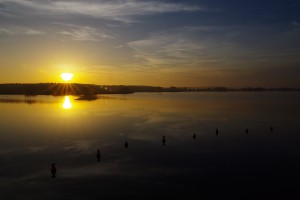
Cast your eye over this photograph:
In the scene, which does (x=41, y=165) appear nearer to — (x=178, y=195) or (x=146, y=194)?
(x=146, y=194)

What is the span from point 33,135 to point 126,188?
3828cm

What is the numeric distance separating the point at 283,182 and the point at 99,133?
41398 mm

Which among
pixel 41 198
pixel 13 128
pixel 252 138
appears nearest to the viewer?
pixel 41 198

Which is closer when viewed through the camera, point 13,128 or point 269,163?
point 269,163

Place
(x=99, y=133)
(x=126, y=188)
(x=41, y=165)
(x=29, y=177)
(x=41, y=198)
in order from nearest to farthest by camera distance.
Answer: (x=41, y=198)
(x=126, y=188)
(x=29, y=177)
(x=41, y=165)
(x=99, y=133)

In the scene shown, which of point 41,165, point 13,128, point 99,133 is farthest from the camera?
point 13,128

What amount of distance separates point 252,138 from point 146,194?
120 ft

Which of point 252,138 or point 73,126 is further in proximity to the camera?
point 73,126

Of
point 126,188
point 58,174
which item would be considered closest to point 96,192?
point 126,188

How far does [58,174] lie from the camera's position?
35750 mm

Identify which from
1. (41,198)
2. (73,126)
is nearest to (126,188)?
(41,198)

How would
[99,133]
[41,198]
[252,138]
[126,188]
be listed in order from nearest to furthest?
[41,198], [126,188], [252,138], [99,133]

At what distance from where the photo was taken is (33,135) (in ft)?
205

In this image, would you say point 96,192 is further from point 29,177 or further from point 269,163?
point 269,163
